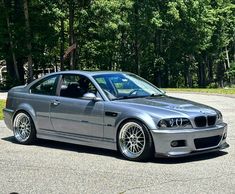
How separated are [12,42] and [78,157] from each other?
3009cm

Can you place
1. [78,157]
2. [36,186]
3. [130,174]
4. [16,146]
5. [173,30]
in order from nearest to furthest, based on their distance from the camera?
[36,186], [130,174], [78,157], [16,146], [173,30]

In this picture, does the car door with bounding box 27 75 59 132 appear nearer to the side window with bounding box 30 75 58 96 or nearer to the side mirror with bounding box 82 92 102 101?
the side window with bounding box 30 75 58 96

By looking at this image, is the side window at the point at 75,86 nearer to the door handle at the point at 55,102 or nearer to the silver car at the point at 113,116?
the silver car at the point at 113,116

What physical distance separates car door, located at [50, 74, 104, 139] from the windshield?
0.69 ft

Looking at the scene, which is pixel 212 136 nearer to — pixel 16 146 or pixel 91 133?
pixel 91 133

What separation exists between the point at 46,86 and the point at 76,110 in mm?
1257

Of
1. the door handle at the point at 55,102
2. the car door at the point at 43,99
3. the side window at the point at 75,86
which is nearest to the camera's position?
the side window at the point at 75,86

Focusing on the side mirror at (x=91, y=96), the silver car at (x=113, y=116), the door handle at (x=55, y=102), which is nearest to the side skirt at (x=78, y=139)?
the silver car at (x=113, y=116)

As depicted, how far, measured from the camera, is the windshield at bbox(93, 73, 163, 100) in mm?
8938

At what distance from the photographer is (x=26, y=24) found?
37.5 meters

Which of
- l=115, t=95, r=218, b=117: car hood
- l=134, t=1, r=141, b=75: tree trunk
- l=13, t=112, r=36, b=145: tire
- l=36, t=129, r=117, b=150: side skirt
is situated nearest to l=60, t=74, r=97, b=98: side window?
l=36, t=129, r=117, b=150: side skirt

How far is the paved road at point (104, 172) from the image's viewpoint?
252 inches

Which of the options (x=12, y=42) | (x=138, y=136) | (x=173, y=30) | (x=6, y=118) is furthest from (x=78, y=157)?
(x=173, y=30)

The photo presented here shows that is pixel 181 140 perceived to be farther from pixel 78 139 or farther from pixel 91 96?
pixel 78 139
